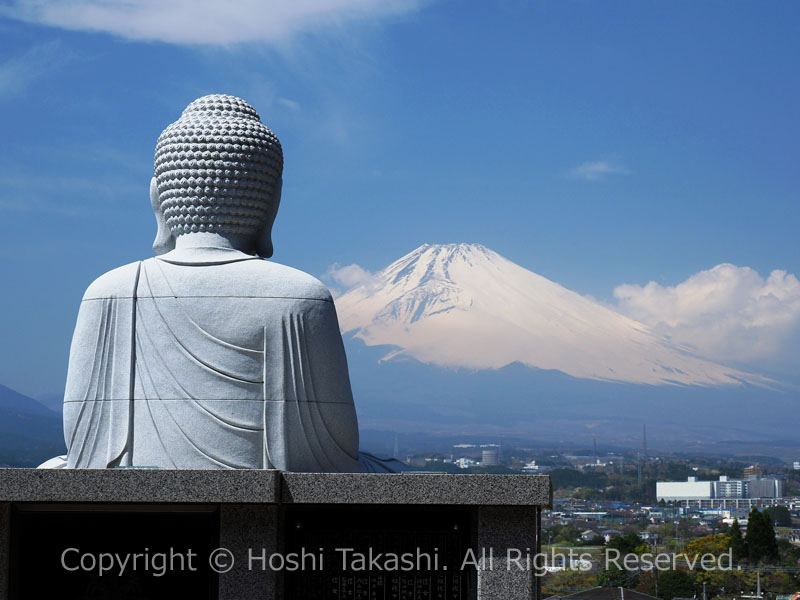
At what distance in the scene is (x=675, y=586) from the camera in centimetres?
4266

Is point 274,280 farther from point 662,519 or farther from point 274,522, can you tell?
point 662,519

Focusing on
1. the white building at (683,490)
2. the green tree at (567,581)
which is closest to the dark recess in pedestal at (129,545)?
the green tree at (567,581)

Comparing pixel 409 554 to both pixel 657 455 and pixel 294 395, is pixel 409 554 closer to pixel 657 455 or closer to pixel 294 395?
pixel 294 395

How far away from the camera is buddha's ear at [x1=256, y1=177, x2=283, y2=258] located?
10.3 m

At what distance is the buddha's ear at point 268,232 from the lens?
10.3 m

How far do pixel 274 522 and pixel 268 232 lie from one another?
2.77 m

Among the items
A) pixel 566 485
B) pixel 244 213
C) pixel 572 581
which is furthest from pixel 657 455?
pixel 244 213

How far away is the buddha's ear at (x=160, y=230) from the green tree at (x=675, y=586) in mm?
36067

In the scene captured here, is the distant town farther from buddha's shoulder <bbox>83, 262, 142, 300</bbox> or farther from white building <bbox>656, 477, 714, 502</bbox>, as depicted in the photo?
buddha's shoulder <bbox>83, 262, 142, 300</bbox>

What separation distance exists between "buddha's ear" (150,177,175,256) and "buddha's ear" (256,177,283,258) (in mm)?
763

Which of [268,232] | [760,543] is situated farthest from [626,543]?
[268,232]

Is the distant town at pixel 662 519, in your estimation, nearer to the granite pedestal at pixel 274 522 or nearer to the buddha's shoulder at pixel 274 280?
the granite pedestal at pixel 274 522

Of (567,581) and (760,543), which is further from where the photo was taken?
(760,543)

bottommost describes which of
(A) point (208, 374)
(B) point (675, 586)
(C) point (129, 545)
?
(B) point (675, 586)
